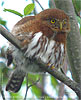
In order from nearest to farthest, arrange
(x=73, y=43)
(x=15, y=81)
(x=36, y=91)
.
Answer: (x=73, y=43) < (x=15, y=81) < (x=36, y=91)

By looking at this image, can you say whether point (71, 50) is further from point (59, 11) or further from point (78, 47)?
point (59, 11)

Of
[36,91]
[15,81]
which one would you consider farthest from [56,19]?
[36,91]

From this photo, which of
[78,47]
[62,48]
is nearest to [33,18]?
[62,48]

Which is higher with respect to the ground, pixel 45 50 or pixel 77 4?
pixel 77 4

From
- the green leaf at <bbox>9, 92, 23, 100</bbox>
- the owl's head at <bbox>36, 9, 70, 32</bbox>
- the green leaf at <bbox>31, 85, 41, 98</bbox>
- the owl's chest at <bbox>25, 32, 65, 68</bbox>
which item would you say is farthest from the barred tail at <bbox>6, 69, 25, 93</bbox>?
the owl's head at <bbox>36, 9, 70, 32</bbox>

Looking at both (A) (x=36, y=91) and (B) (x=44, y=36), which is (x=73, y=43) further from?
(A) (x=36, y=91)

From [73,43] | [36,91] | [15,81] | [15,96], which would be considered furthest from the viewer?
[36,91]

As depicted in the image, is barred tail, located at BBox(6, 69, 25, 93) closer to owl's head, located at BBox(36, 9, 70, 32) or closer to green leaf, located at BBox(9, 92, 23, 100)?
green leaf, located at BBox(9, 92, 23, 100)
